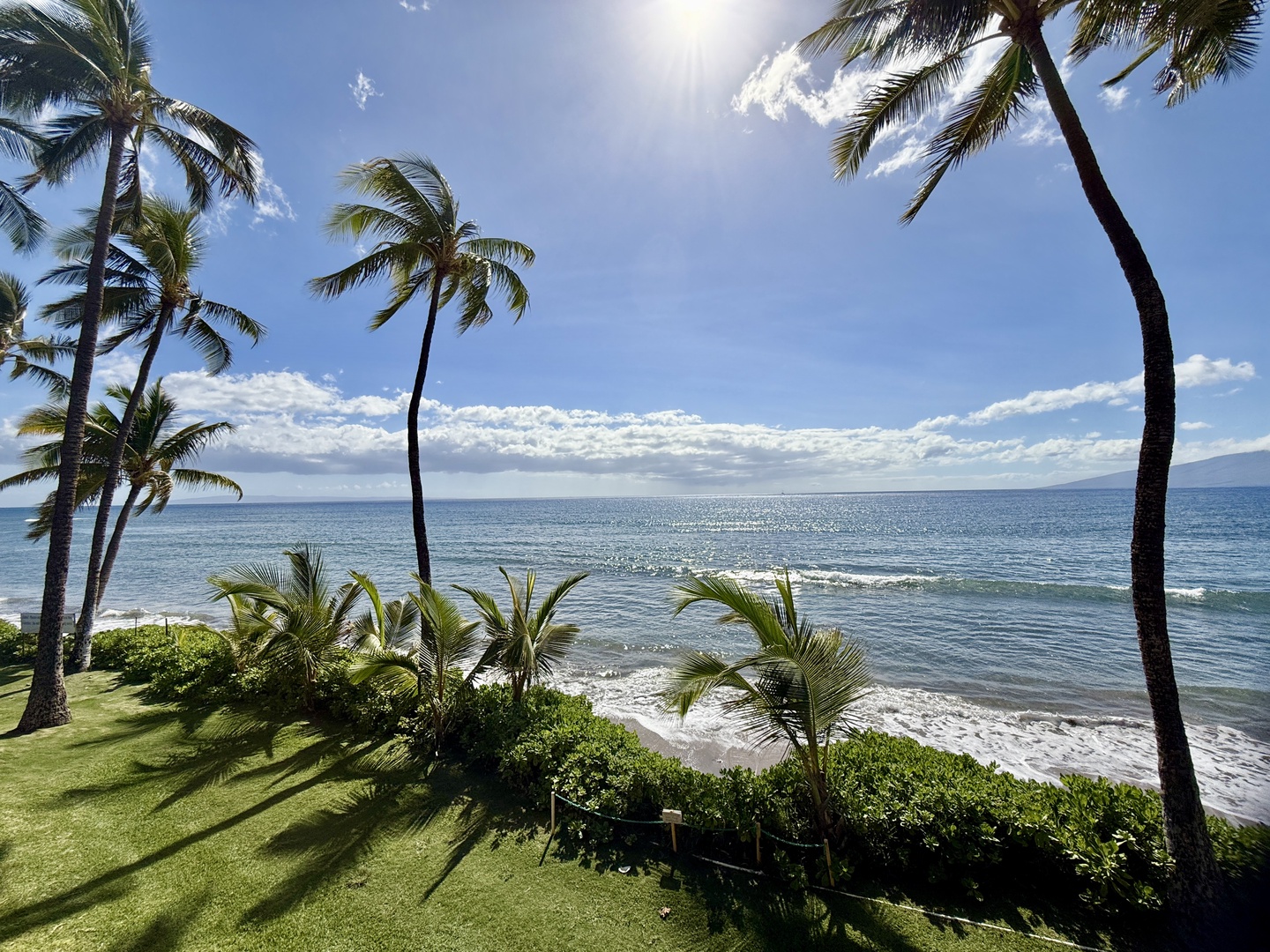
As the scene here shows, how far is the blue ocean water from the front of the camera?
12.7 meters

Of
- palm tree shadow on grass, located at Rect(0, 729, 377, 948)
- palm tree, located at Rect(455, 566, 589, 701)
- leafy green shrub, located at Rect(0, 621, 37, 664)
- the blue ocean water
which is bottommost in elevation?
the blue ocean water

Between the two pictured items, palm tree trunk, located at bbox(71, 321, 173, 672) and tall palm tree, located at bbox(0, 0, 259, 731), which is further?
palm tree trunk, located at bbox(71, 321, 173, 672)

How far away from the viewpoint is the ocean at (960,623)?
9430mm

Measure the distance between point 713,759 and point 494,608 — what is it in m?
4.79

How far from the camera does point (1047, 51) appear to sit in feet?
15.3

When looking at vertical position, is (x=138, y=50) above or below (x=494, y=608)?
above

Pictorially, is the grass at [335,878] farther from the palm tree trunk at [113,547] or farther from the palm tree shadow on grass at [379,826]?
the palm tree trunk at [113,547]

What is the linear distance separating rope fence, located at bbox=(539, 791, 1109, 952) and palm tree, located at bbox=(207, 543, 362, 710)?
198 inches

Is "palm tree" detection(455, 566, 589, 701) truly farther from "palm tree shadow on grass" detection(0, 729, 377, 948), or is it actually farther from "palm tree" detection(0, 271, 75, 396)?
"palm tree" detection(0, 271, 75, 396)

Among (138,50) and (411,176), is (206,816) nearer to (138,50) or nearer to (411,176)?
(411,176)

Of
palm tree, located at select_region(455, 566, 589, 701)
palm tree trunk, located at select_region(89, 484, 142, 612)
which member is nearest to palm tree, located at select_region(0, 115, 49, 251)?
palm tree trunk, located at select_region(89, 484, 142, 612)

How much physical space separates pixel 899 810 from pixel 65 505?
465 inches

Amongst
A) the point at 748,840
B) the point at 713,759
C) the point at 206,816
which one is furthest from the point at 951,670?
the point at 206,816

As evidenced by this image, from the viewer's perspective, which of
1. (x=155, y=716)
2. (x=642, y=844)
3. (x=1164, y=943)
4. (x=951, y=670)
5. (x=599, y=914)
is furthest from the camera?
(x=951, y=670)
